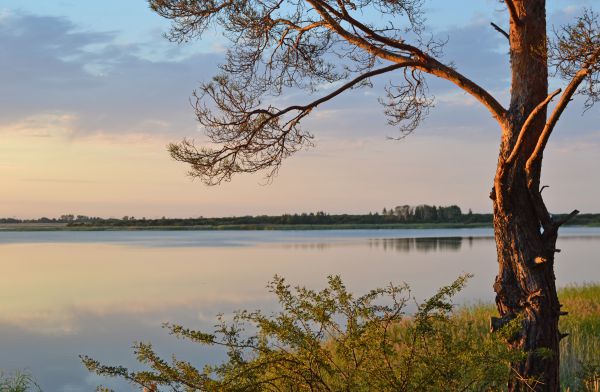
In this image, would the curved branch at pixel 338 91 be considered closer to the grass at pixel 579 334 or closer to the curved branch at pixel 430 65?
the curved branch at pixel 430 65

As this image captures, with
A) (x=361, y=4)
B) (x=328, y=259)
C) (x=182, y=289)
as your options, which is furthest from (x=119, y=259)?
(x=361, y=4)

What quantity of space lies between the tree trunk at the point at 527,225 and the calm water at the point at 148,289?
6.70 metres

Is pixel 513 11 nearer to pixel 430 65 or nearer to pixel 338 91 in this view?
pixel 430 65

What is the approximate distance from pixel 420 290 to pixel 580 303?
8955mm

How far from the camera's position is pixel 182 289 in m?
25.0

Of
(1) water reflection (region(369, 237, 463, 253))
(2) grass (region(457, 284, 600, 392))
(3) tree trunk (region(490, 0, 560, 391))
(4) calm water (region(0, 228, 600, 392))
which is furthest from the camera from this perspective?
(1) water reflection (region(369, 237, 463, 253))

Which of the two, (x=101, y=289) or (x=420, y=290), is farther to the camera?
(x=101, y=289)

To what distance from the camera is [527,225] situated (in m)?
6.87

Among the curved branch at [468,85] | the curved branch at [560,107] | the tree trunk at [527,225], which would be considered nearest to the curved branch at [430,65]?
the curved branch at [468,85]

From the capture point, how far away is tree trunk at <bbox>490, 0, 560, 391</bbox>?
6.63 m

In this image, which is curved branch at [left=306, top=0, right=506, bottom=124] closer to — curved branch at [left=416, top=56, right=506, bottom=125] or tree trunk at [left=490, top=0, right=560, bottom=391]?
curved branch at [left=416, top=56, right=506, bottom=125]

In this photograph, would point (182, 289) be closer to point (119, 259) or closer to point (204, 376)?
point (119, 259)

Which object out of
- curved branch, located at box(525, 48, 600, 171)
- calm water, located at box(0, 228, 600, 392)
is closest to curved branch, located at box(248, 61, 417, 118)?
curved branch, located at box(525, 48, 600, 171)

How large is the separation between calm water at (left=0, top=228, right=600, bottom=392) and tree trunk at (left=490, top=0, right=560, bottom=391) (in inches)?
264
